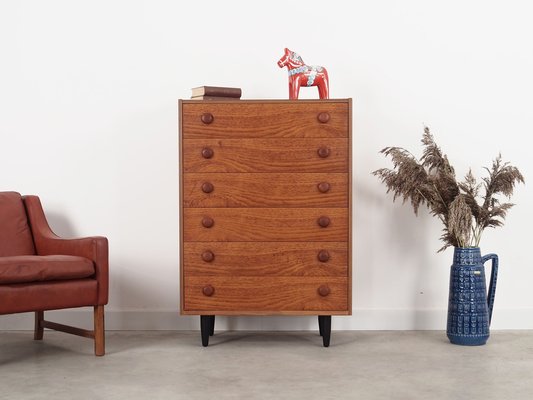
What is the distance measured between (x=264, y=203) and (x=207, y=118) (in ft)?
1.73

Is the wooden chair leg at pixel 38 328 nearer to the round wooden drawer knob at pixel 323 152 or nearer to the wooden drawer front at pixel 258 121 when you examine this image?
the wooden drawer front at pixel 258 121

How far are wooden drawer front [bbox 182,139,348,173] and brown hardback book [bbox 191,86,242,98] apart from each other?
25cm

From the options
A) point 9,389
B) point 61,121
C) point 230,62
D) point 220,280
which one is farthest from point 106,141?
point 9,389

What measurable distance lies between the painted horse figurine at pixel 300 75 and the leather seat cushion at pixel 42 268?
55.5 inches

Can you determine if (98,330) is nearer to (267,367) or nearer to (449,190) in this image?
(267,367)

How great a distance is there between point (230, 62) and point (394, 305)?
1.74 m

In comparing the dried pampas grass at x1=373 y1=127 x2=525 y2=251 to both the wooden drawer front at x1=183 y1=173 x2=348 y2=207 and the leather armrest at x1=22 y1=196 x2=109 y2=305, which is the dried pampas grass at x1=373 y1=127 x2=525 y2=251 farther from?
the leather armrest at x1=22 y1=196 x2=109 y2=305

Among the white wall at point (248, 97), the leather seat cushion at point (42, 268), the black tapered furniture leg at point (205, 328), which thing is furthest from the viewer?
the white wall at point (248, 97)

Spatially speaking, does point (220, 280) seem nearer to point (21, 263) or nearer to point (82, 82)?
point (21, 263)

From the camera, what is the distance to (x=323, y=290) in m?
4.07

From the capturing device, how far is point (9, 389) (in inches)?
129

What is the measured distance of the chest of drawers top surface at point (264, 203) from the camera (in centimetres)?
409

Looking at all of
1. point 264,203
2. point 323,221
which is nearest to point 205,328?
point 264,203

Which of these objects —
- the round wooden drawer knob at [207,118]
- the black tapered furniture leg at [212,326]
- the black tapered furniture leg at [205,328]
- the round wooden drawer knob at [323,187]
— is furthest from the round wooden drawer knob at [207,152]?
the black tapered furniture leg at [212,326]
